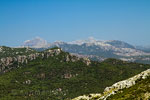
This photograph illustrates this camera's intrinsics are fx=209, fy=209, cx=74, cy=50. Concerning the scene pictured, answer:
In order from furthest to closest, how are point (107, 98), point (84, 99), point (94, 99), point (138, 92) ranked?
point (84, 99) → point (94, 99) → point (107, 98) → point (138, 92)

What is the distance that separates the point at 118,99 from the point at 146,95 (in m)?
19.2

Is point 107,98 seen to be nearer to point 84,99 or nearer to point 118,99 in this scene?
point 118,99

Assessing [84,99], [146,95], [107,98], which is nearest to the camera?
[146,95]

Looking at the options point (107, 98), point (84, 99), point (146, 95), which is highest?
point (146, 95)

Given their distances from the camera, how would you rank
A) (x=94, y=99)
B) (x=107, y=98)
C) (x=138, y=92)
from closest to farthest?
1. (x=138, y=92)
2. (x=107, y=98)
3. (x=94, y=99)

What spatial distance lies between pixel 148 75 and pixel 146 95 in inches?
1951

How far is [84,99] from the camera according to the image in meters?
188

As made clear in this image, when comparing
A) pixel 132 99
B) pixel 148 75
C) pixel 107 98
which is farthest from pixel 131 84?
pixel 132 99

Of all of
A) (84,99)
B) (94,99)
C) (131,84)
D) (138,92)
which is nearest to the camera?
(138,92)

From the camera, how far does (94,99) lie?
17550 cm

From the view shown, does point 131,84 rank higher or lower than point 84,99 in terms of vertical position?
higher

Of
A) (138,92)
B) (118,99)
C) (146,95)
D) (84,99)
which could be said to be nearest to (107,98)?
(118,99)

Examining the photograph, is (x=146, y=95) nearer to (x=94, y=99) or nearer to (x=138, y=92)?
(x=138, y=92)

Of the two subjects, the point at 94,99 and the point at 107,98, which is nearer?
the point at 107,98
